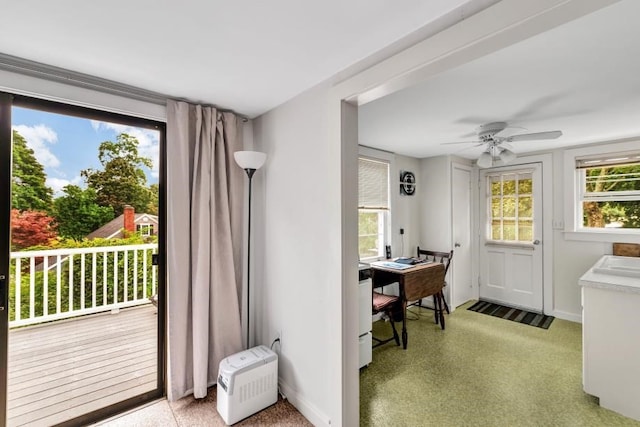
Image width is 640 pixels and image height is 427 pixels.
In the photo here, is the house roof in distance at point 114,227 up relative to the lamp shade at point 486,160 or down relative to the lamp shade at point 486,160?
down

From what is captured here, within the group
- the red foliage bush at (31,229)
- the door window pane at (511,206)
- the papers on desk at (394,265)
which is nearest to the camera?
the red foliage bush at (31,229)

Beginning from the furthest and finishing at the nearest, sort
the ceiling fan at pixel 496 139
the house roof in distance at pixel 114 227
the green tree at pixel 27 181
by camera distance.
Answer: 1. the ceiling fan at pixel 496 139
2. the house roof in distance at pixel 114 227
3. the green tree at pixel 27 181

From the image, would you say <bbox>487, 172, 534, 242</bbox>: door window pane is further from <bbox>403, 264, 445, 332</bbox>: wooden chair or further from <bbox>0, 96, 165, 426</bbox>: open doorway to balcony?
<bbox>0, 96, 165, 426</bbox>: open doorway to balcony

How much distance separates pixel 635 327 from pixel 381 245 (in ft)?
7.30

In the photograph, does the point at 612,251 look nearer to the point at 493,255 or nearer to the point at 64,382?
the point at 493,255

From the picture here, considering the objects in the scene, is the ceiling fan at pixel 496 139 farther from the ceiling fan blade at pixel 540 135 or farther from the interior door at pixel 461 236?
the interior door at pixel 461 236

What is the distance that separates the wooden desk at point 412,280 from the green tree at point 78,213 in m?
2.39

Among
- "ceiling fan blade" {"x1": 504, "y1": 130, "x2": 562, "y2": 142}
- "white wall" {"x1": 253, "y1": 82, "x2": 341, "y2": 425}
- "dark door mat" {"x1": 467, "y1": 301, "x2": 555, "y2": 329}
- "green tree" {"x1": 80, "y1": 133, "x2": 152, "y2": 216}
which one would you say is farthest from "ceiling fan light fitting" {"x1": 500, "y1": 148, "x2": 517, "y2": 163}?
"green tree" {"x1": 80, "y1": 133, "x2": 152, "y2": 216}

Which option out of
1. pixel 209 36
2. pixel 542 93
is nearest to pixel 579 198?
pixel 542 93

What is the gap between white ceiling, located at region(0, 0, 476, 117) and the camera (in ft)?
3.72

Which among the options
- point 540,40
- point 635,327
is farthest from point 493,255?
point 540,40

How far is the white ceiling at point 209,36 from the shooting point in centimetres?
113

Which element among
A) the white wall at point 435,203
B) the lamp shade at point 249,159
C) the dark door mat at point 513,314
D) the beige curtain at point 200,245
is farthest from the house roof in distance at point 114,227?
the dark door mat at point 513,314

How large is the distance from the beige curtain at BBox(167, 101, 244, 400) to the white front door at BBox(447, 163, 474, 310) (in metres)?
3.00
